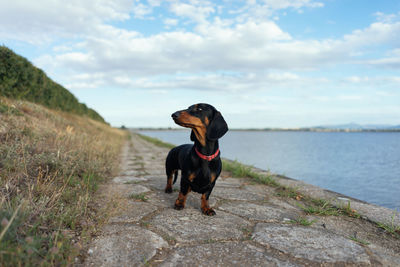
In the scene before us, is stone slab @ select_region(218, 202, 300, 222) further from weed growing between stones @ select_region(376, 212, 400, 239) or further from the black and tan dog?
weed growing between stones @ select_region(376, 212, 400, 239)

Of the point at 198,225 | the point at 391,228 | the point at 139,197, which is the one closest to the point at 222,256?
the point at 198,225

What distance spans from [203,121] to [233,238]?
3.38 ft

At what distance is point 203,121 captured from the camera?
225cm

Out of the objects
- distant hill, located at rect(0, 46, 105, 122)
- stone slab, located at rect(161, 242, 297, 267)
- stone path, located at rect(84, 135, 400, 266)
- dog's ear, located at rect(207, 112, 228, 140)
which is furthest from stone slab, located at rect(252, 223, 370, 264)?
→ distant hill, located at rect(0, 46, 105, 122)

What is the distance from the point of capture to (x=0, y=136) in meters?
3.27

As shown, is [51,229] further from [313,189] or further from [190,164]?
[313,189]

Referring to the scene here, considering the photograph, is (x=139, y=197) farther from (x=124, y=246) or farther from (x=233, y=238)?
(x=233, y=238)

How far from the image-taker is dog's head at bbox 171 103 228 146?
2.17 m

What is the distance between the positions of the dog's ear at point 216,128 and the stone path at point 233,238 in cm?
75

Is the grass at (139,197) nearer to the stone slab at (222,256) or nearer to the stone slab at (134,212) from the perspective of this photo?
the stone slab at (134,212)

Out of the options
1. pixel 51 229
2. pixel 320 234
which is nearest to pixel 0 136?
pixel 51 229

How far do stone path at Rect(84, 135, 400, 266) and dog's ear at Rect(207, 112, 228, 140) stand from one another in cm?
75

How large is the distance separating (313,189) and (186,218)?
6.94 ft

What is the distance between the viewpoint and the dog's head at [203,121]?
217 cm
